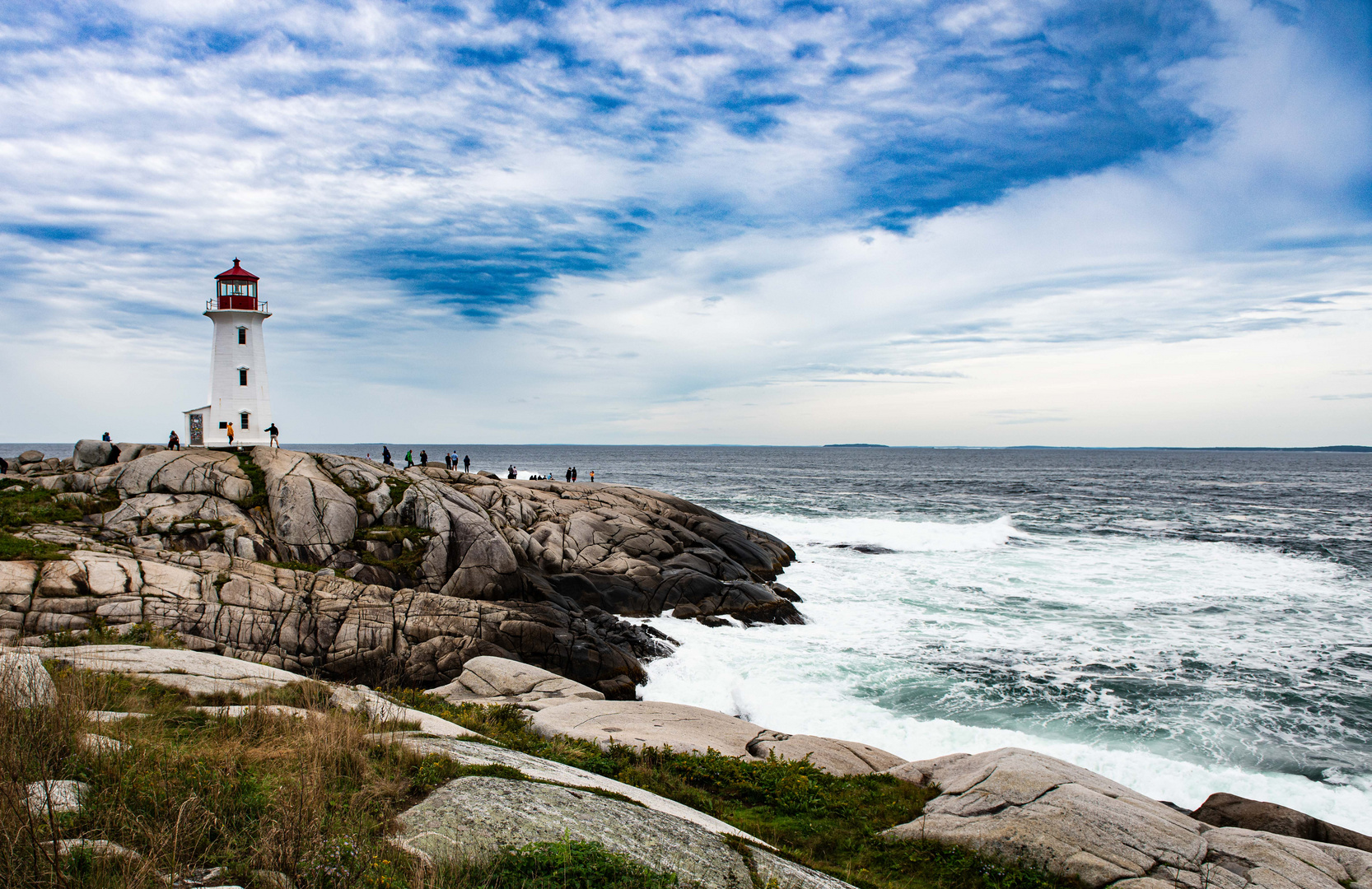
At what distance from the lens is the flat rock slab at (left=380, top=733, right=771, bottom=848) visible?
730 cm

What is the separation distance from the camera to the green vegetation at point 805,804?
7.96 meters

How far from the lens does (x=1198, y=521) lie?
51.4m

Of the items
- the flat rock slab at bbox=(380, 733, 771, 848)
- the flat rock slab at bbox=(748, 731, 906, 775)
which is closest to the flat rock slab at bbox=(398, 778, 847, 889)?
the flat rock slab at bbox=(380, 733, 771, 848)

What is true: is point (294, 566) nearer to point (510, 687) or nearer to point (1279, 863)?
point (510, 687)

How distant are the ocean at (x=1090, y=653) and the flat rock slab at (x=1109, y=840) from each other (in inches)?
221

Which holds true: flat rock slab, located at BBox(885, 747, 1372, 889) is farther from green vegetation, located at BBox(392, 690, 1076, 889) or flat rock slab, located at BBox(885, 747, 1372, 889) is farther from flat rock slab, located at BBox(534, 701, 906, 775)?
flat rock slab, located at BBox(534, 701, 906, 775)

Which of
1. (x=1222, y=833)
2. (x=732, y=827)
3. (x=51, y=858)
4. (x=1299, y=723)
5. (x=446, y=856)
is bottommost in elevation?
(x=1299, y=723)

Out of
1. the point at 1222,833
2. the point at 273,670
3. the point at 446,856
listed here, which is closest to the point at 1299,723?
the point at 1222,833

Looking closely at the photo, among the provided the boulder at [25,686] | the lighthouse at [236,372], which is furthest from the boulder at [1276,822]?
the lighthouse at [236,372]

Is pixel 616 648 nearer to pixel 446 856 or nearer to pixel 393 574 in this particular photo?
pixel 393 574

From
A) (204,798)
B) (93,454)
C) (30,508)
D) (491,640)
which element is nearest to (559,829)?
(204,798)

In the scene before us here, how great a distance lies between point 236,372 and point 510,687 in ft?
89.6

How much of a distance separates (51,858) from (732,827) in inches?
242

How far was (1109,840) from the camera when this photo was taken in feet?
27.6
